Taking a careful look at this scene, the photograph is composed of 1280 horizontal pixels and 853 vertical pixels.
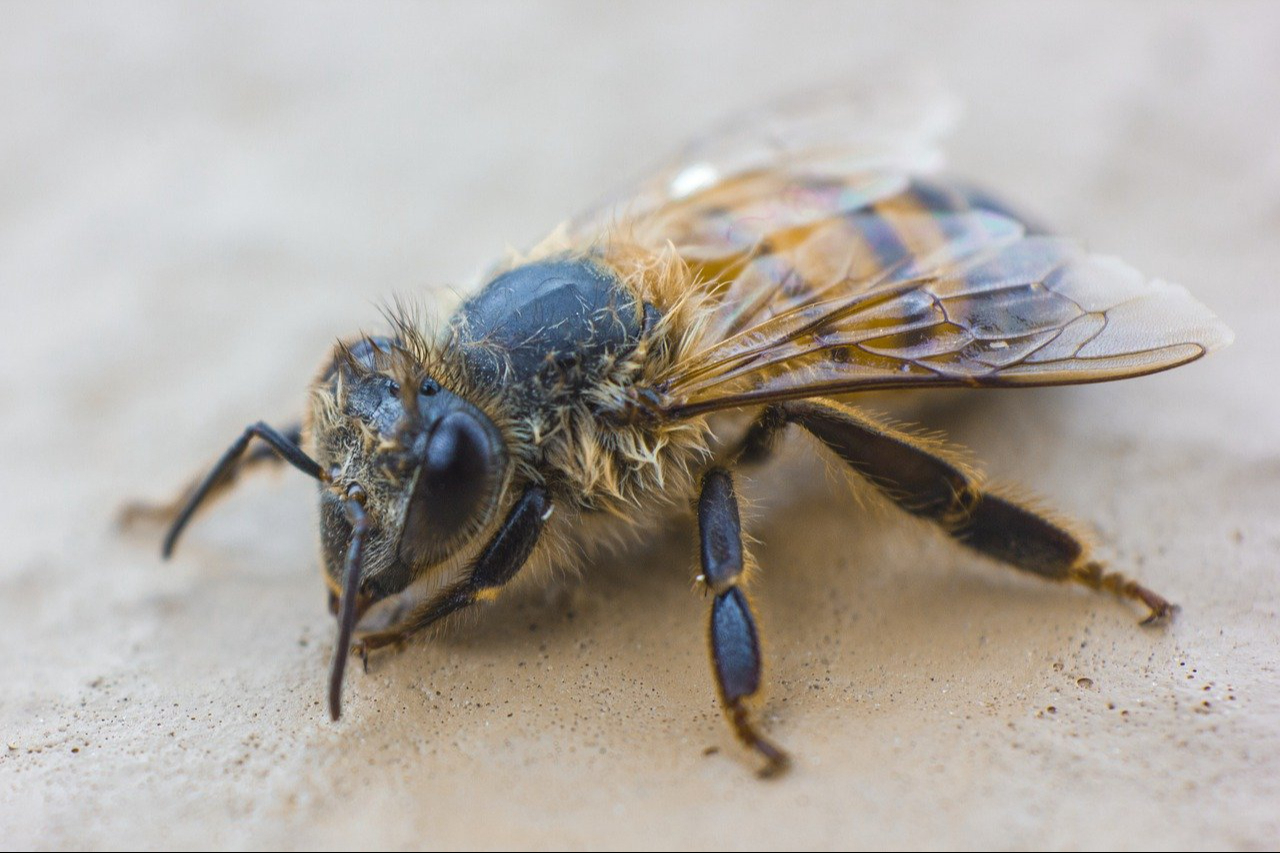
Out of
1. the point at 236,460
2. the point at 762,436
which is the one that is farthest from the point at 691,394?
the point at 236,460

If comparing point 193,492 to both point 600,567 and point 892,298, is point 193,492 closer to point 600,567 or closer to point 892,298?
point 600,567

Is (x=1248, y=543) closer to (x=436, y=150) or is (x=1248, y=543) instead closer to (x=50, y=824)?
(x=50, y=824)

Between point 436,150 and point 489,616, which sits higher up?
point 436,150

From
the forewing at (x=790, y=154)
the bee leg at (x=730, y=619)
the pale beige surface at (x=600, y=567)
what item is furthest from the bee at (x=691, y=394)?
the forewing at (x=790, y=154)

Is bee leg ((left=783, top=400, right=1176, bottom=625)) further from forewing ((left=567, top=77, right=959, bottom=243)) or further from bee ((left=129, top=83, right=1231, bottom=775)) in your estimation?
forewing ((left=567, top=77, right=959, bottom=243))

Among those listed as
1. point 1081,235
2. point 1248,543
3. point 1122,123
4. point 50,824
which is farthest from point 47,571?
point 1122,123

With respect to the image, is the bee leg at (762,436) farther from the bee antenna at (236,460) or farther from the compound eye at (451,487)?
the bee antenna at (236,460)

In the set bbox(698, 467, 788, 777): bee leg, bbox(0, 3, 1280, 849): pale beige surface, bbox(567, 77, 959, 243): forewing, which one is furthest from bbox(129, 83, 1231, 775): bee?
bbox(567, 77, 959, 243): forewing
